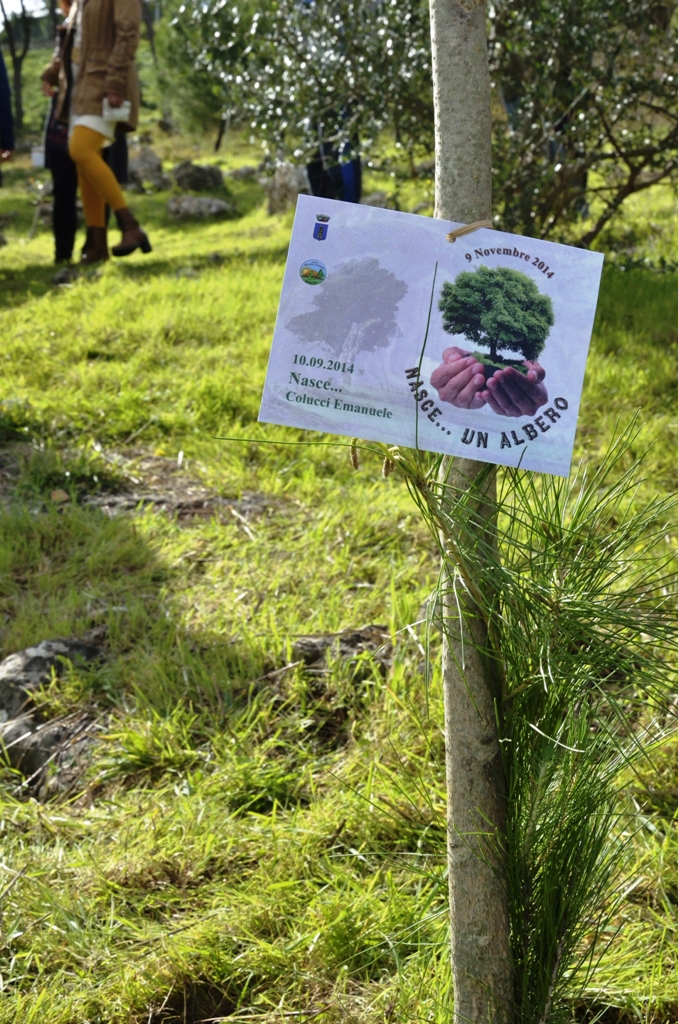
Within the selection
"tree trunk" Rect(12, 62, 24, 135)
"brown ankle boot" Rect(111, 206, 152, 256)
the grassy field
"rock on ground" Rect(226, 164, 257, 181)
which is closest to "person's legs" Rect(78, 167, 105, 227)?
"brown ankle boot" Rect(111, 206, 152, 256)

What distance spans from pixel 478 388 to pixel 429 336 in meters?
0.10

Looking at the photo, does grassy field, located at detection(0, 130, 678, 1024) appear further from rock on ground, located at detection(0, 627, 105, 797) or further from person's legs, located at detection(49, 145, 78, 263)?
person's legs, located at detection(49, 145, 78, 263)

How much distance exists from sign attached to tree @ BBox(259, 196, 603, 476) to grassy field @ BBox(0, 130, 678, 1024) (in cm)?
14

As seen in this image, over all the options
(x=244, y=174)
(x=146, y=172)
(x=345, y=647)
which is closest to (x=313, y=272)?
(x=345, y=647)

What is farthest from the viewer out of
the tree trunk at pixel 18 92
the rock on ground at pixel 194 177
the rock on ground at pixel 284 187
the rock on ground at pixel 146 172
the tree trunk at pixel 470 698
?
the tree trunk at pixel 18 92

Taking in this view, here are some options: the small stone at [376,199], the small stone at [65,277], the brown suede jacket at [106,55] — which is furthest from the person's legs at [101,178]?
the small stone at [376,199]

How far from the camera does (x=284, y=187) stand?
33.8ft

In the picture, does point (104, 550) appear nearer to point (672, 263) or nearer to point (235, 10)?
point (672, 263)

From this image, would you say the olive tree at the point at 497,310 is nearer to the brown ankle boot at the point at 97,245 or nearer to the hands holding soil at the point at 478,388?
the hands holding soil at the point at 478,388

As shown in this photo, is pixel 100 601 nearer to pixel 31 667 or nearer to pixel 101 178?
pixel 31 667

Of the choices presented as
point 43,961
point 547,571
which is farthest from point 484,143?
point 43,961

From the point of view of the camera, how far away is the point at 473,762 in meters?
1.34

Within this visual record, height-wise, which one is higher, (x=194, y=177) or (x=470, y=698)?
(x=194, y=177)

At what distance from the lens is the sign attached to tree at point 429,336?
48.5 inches
